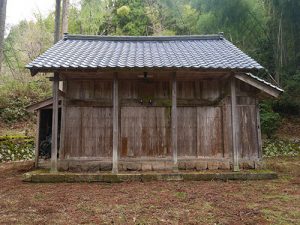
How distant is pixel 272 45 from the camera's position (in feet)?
52.6

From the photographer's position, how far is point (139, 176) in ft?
24.1

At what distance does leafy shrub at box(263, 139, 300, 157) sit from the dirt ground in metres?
5.65

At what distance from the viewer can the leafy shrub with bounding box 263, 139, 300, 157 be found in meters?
12.8

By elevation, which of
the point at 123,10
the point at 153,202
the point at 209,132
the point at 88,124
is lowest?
the point at 153,202

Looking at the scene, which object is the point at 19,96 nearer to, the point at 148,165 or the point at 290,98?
the point at 148,165

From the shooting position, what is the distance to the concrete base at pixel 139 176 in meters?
7.24

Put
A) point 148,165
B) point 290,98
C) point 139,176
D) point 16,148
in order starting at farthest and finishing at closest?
point 290,98 < point 16,148 < point 148,165 < point 139,176

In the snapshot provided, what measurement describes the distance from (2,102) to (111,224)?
1396 centimetres

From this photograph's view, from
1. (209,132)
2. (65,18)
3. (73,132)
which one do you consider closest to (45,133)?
(73,132)

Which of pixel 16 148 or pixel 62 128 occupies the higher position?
pixel 62 128

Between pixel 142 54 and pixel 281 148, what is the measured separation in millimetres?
8054

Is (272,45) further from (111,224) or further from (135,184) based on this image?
(111,224)

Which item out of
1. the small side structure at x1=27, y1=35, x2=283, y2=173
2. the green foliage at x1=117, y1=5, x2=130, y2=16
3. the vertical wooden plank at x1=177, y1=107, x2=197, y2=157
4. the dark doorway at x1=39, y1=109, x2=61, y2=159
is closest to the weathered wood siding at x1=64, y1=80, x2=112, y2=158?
the small side structure at x1=27, y1=35, x2=283, y2=173

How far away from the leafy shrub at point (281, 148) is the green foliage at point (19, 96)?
12162 mm
